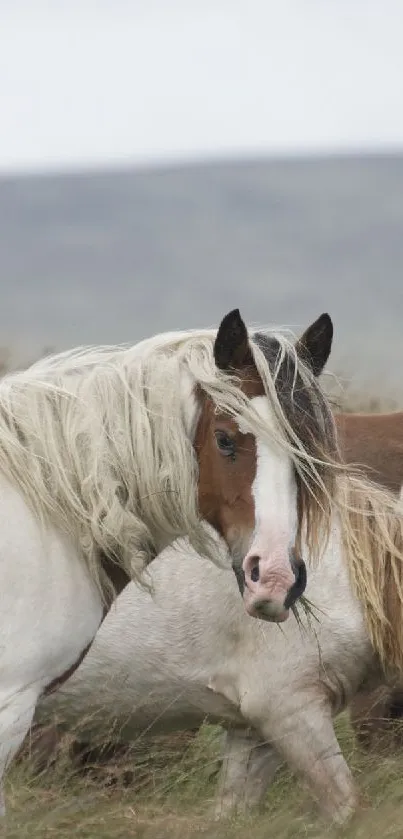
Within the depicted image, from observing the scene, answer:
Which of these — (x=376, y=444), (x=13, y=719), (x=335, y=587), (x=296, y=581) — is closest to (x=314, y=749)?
(x=335, y=587)

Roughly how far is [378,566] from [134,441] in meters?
1.36

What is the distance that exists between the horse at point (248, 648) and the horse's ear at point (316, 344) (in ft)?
3.08

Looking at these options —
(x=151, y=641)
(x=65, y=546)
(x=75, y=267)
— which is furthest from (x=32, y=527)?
(x=75, y=267)

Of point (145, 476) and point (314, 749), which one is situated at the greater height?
point (145, 476)

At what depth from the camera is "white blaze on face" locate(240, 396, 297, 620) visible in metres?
3.05

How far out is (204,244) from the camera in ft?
74.9

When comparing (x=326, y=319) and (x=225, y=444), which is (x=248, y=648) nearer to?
(x=225, y=444)

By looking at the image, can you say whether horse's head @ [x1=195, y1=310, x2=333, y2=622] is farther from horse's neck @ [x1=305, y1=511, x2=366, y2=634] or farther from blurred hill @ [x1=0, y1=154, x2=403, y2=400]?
blurred hill @ [x1=0, y1=154, x2=403, y2=400]

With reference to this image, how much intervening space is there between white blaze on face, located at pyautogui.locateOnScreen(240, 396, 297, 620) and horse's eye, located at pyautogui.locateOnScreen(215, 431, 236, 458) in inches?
2.4

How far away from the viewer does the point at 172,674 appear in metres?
4.40

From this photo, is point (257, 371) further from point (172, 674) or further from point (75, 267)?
point (75, 267)

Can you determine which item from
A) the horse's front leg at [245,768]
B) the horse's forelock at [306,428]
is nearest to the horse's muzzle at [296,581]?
the horse's forelock at [306,428]

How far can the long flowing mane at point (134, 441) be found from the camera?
332cm

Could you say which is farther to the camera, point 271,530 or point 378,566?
point 378,566
